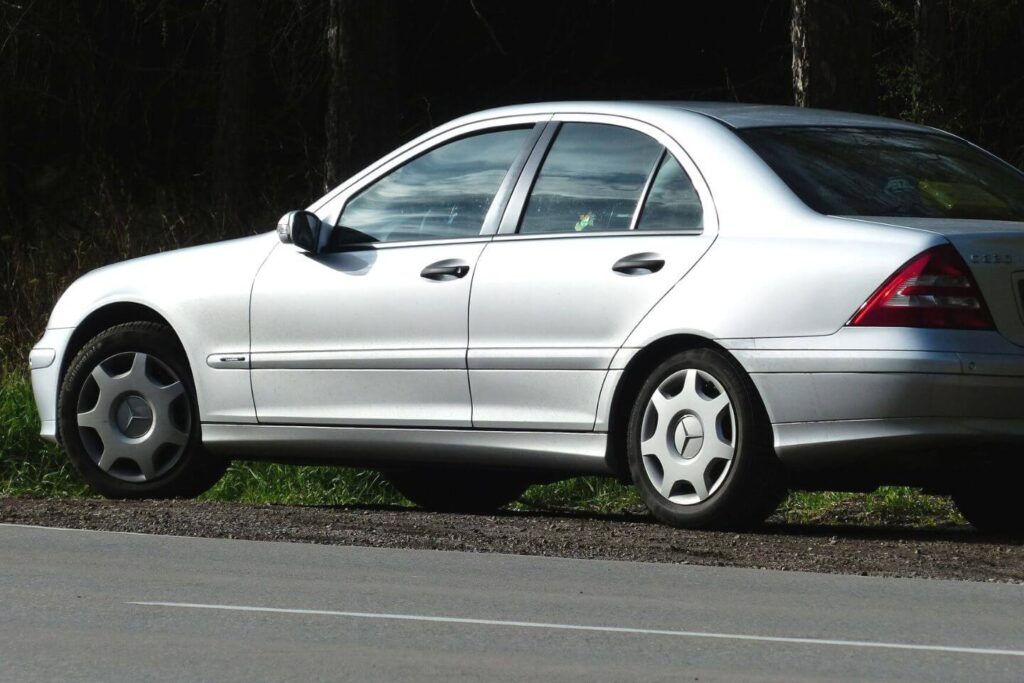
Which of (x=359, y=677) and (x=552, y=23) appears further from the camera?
(x=552, y=23)

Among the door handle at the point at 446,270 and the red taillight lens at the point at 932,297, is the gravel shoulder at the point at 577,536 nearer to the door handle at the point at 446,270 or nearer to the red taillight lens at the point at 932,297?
the red taillight lens at the point at 932,297

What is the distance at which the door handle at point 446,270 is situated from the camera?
26.6ft

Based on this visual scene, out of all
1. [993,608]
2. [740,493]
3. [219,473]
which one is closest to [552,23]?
[219,473]

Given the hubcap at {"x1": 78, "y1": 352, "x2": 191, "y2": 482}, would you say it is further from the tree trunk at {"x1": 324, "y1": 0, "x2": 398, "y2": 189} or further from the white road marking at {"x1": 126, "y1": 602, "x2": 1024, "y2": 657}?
the tree trunk at {"x1": 324, "y1": 0, "x2": 398, "y2": 189}

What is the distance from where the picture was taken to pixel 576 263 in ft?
25.4

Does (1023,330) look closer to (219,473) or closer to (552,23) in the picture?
(219,473)

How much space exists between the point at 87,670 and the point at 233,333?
12.2ft

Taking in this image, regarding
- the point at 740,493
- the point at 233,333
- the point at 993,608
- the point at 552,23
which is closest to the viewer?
the point at 993,608

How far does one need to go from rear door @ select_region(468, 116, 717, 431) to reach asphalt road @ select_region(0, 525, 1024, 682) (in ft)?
2.77

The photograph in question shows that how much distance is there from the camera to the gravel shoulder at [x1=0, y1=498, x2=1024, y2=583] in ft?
23.4

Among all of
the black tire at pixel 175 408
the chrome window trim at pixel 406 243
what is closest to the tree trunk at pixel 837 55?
the chrome window trim at pixel 406 243

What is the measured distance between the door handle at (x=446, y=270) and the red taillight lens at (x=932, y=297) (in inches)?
69.6

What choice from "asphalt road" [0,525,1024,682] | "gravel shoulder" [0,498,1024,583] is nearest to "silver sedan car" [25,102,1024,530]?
"gravel shoulder" [0,498,1024,583]

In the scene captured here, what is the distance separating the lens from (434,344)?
8.16 meters
